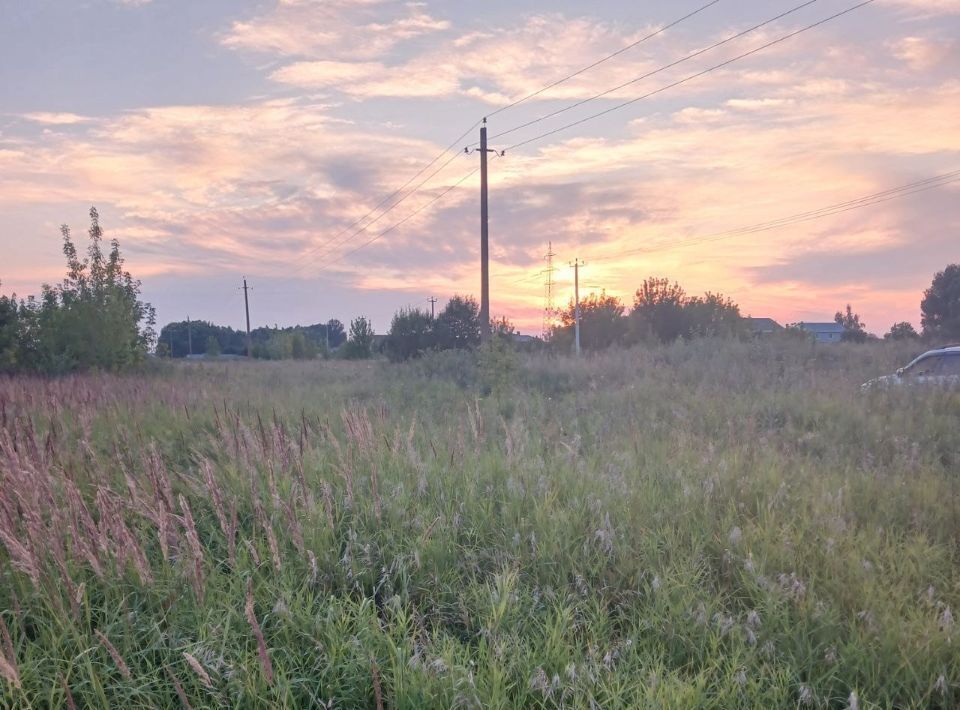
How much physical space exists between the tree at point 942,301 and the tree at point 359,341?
4753cm

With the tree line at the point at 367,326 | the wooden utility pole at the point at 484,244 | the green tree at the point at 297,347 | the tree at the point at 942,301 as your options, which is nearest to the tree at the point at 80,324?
the tree line at the point at 367,326

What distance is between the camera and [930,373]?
Answer: 12305 millimetres

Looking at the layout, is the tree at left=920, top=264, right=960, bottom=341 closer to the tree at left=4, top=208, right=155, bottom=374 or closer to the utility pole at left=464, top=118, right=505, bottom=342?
the utility pole at left=464, top=118, right=505, bottom=342

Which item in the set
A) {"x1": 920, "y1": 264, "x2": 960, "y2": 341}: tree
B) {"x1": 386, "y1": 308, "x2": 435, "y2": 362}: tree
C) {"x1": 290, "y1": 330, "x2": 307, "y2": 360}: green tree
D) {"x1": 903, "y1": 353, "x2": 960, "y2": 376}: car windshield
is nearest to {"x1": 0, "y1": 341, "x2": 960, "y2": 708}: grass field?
{"x1": 903, "y1": 353, "x2": 960, "y2": 376}: car windshield

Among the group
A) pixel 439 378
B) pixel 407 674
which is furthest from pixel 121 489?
pixel 439 378

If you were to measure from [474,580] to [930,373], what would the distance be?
12520 millimetres

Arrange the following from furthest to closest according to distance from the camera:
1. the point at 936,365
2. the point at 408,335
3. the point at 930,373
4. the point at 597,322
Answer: the point at 597,322 → the point at 408,335 → the point at 936,365 → the point at 930,373

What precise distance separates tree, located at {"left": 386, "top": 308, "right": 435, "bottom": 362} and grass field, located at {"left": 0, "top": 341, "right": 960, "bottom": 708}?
29643 millimetres

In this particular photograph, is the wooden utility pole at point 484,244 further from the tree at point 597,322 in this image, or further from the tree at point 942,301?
the tree at point 942,301

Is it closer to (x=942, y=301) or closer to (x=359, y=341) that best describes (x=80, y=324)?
(x=359, y=341)

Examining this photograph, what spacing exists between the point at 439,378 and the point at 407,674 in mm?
18141

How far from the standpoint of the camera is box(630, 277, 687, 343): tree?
4284 centimetres

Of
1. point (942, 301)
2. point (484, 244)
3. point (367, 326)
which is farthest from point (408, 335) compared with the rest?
point (942, 301)

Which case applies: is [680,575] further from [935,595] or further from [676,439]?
[676,439]
